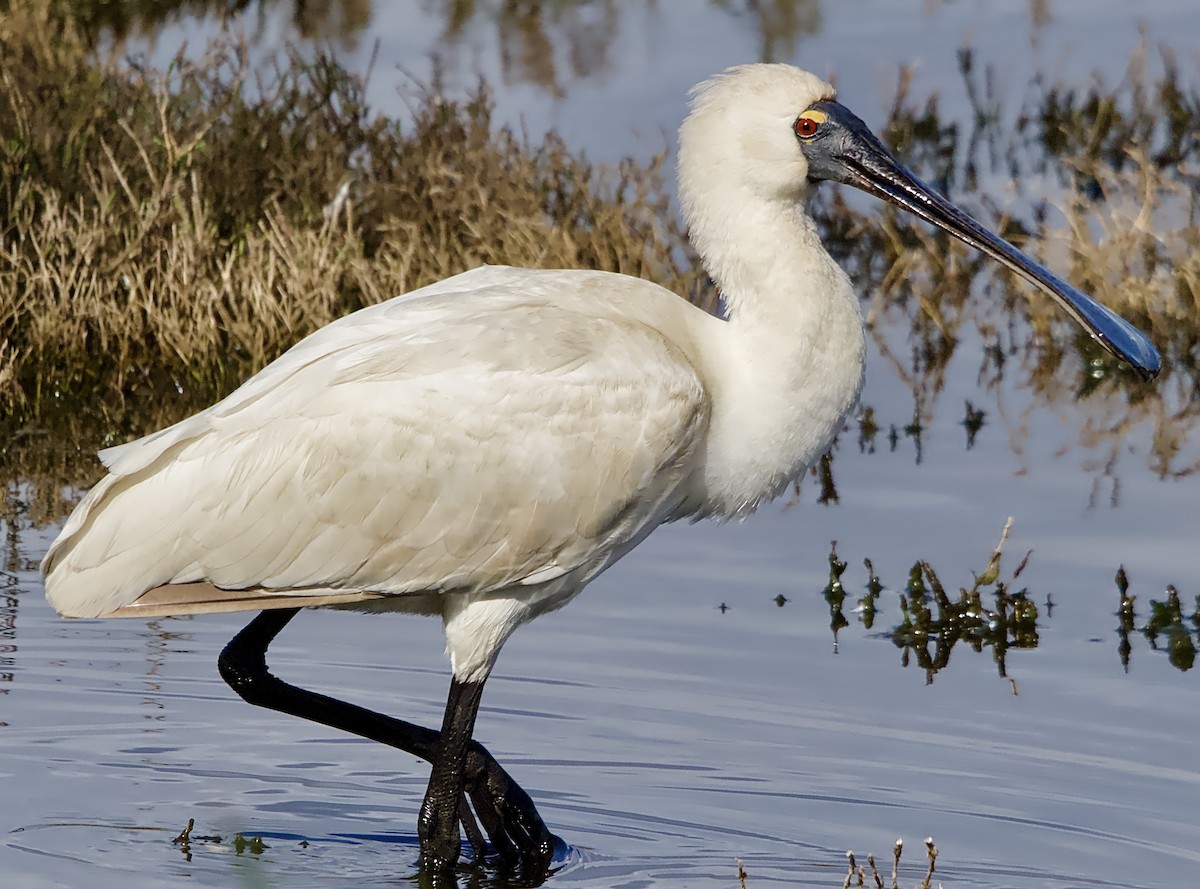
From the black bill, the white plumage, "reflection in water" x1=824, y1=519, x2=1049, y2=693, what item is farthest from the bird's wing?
"reflection in water" x1=824, y1=519, x2=1049, y2=693

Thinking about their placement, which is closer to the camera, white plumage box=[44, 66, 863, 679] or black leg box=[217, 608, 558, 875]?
white plumage box=[44, 66, 863, 679]

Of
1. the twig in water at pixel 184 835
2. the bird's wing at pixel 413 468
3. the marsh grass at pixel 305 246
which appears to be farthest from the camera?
the marsh grass at pixel 305 246

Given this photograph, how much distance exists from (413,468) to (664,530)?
2849 millimetres

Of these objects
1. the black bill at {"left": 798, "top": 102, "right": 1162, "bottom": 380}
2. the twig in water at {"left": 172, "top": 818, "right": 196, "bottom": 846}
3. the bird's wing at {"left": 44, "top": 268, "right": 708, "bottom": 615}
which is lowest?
the twig in water at {"left": 172, "top": 818, "right": 196, "bottom": 846}

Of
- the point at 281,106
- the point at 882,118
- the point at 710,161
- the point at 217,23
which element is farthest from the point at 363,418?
the point at 217,23

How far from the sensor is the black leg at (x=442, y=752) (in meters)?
6.08

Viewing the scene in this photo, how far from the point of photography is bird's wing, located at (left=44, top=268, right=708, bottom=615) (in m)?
5.72

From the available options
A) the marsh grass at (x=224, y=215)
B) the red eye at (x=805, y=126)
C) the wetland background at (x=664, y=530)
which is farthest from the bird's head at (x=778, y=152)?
the marsh grass at (x=224, y=215)

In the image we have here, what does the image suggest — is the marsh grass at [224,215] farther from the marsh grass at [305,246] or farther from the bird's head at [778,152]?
the bird's head at [778,152]

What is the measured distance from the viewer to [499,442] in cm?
574

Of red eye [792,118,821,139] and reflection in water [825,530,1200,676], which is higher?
red eye [792,118,821,139]

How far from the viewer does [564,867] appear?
608 cm

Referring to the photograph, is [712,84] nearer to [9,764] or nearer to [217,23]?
[9,764]

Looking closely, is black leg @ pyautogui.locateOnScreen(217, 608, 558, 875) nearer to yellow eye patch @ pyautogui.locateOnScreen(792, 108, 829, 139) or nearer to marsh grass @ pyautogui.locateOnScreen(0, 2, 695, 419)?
yellow eye patch @ pyautogui.locateOnScreen(792, 108, 829, 139)
